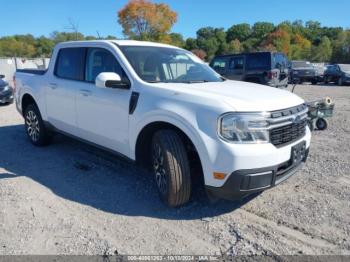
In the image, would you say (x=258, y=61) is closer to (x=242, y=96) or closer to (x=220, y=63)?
(x=220, y=63)

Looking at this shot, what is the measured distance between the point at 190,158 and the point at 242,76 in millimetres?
10449

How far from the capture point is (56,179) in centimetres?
473

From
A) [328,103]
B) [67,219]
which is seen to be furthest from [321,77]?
[67,219]

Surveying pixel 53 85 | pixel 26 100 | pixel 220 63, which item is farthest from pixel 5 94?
pixel 220 63

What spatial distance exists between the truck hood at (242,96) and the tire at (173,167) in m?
0.52

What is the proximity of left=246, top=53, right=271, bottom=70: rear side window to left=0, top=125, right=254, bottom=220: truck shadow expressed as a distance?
896 cm

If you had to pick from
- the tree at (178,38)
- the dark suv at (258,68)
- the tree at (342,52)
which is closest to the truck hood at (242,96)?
the dark suv at (258,68)

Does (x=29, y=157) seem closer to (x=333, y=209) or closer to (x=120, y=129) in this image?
(x=120, y=129)

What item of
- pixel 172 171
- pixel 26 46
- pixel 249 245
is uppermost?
pixel 26 46

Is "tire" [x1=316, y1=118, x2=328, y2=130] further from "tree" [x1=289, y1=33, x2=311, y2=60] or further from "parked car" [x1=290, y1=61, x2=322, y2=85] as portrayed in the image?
"tree" [x1=289, y1=33, x2=311, y2=60]

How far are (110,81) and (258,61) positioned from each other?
1041cm

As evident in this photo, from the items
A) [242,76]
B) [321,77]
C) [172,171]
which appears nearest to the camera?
[172,171]

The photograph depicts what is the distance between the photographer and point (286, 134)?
351 centimetres

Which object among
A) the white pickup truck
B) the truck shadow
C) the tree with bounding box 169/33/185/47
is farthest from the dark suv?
the tree with bounding box 169/33/185/47
